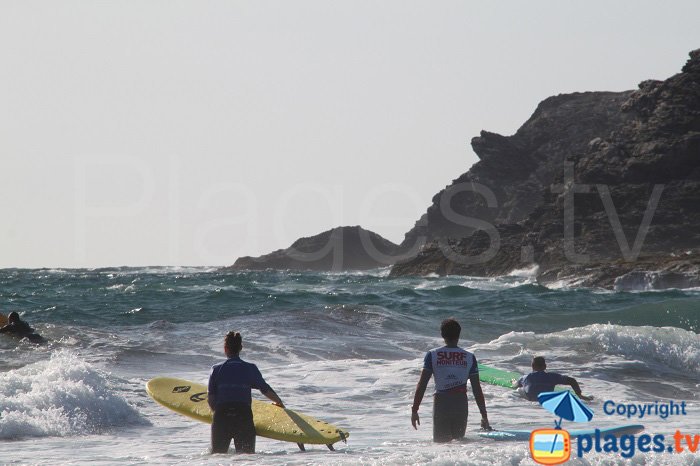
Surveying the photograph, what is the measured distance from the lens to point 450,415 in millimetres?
9742

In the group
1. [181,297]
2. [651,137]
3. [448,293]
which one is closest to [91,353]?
[181,297]

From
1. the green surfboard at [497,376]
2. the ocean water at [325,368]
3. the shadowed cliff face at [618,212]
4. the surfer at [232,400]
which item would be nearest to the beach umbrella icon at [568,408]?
the ocean water at [325,368]

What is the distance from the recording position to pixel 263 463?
8883 millimetres

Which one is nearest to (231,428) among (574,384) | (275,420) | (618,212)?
(275,420)

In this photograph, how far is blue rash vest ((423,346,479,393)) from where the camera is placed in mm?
9656

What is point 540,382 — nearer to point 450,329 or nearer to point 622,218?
point 450,329

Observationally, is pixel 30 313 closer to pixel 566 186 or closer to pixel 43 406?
pixel 43 406

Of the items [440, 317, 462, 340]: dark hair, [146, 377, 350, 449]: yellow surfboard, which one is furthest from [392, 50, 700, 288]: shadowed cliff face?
[440, 317, 462, 340]: dark hair

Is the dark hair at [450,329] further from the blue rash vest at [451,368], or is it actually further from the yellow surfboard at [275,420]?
the yellow surfboard at [275,420]

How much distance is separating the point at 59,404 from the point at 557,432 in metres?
7.01

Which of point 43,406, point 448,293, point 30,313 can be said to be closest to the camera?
point 43,406

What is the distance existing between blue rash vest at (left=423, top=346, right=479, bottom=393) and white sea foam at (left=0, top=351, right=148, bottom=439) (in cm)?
487

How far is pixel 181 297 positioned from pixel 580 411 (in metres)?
30.5

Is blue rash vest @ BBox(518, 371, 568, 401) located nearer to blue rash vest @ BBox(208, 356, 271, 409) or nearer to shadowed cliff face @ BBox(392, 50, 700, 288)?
blue rash vest @ BBox(208, 356, 271, 409)
